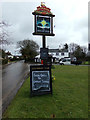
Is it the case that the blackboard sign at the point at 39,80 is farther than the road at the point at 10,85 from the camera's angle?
Yes

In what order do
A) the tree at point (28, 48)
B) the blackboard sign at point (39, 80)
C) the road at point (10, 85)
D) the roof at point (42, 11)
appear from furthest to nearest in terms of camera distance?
the tree at point (28, 48), the roof at point (42, 11), the blackboard sign at point (39, 80), the road at point (10, 85)

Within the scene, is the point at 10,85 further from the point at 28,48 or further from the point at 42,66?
the point at 28,48

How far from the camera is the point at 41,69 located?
210 inches

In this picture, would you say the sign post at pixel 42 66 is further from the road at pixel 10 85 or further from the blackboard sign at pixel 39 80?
the road at pixel 10 85

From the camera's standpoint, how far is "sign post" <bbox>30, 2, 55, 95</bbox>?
5191mm

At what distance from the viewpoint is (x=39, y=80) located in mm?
5234

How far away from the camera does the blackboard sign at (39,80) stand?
5.16 meters

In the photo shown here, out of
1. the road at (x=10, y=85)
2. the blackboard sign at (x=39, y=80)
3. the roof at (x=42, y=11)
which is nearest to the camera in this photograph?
the road at (x=10, y=85)

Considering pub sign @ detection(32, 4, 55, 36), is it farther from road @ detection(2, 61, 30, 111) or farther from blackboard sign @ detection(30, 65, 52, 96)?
road @ detection(2, 61, 30, 111)

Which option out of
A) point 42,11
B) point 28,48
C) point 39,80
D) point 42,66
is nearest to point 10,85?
point 39,80

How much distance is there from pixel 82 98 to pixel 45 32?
3515mm

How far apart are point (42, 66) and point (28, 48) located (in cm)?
4527

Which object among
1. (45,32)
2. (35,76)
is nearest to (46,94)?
(35,76)

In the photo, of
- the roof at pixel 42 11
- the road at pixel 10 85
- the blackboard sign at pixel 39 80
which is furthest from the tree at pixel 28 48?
the blackboard sign at pixel 39 80
